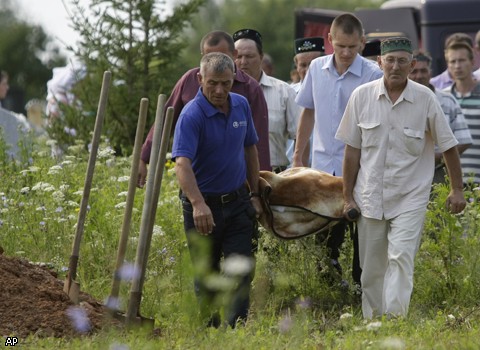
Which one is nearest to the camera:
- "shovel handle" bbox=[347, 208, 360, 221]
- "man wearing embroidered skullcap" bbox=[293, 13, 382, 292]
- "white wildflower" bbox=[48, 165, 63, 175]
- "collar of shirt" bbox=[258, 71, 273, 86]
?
"shovel handle" bbox=[347, 208, 360, 221]

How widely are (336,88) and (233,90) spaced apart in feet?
3.01

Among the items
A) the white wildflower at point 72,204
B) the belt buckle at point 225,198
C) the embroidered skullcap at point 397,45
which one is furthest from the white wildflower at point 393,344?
the white wildflower at point 72,204

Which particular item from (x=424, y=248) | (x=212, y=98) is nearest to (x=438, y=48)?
(x=424, y=248)

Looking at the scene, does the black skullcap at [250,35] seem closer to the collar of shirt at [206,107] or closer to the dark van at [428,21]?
the collar of shirt at [206,107]

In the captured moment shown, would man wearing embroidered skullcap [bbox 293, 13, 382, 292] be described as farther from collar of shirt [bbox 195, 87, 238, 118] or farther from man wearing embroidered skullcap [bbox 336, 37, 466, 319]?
collar of shirt [bbox 195, 87, 238, 118]

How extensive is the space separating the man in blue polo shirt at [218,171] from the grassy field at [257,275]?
27 cm

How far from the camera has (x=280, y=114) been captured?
35.8ft

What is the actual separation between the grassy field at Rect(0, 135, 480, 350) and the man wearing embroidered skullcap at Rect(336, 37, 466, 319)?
17.5 inches

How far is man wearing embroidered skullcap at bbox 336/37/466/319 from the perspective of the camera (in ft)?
29.3

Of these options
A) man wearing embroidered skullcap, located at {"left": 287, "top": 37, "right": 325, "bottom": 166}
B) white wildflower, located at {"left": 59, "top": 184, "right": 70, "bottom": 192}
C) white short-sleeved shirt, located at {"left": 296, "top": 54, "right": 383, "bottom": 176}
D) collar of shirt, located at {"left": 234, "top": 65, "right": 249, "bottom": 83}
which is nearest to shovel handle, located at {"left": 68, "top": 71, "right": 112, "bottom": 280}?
collar of shirt, located at {"left": 234, "top": 65, "right": 249, "bottom": 83}

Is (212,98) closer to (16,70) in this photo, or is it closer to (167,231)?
(167,231)

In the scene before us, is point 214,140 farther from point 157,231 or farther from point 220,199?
point 157,231

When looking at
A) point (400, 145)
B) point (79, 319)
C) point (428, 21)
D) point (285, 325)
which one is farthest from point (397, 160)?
point (428, 21)

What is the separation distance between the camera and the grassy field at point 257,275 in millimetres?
7445
